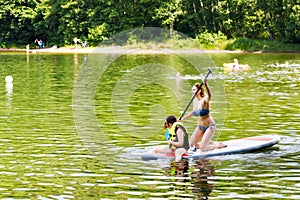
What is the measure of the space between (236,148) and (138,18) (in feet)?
241

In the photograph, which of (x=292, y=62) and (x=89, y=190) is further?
(x=292, y=62)

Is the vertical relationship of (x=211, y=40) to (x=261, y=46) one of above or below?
above

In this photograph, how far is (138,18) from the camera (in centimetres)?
9138

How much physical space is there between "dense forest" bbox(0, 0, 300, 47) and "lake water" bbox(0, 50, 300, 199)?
36255 millimetres

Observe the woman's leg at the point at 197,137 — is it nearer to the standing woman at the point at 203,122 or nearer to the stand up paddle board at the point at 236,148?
the standing woman at the point at 203,122

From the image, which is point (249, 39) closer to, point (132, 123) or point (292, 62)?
point (292, 62)

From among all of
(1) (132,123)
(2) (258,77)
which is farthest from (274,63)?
(1) (132,123)

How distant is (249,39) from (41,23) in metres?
32.1

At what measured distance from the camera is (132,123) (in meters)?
25.6

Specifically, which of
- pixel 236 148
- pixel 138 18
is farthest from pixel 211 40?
pixel 236 148

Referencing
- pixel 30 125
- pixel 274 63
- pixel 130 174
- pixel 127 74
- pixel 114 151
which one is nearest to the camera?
pixel 130 174

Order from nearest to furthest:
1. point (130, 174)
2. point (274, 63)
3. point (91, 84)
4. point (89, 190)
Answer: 1. point (89, 190)
2. point (130, 174)
3. point (91, 84)
4. point (274, 63)

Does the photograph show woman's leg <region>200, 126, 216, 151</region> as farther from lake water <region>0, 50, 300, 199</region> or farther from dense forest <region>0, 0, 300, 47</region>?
dense forest <region>0, 0, 300, 47</region>

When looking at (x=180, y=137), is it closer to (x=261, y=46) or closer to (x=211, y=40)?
(x=261, y=46)
